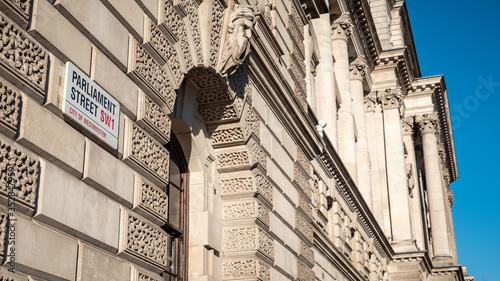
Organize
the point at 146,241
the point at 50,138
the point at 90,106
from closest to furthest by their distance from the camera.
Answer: the point at 50,138 < the point at 90,106 < the point at 146,241

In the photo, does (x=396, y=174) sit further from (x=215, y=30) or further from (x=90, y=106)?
(x=90, y=106)

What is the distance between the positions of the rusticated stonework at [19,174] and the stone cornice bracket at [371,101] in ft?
122

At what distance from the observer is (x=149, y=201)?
891 centimetres

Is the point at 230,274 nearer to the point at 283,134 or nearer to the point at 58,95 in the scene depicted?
the point at 283,134

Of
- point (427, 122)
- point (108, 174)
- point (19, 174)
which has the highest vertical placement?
point (427, 122)

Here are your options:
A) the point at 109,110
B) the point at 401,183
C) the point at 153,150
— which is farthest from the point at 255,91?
the point at 401,183

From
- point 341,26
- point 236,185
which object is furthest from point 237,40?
point 341,26

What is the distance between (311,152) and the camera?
18.2 m

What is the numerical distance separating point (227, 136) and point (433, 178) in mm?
38863

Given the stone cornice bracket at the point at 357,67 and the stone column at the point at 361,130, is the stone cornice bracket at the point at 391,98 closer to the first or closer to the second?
the stone column at the point at 361,130

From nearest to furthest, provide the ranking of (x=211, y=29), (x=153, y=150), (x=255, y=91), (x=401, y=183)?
(x=153, y=150)
(x=211, y=29)
(x=255, y=91)
(x=401, y=183)

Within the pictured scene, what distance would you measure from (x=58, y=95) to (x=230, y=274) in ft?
22.2

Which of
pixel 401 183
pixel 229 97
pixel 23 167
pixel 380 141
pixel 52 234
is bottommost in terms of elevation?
pixel 52 234

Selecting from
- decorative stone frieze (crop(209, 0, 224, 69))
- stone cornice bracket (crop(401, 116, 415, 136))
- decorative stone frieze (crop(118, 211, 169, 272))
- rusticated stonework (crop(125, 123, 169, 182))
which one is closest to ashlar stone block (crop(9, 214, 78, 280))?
decorative stone frieze (crop(118, 211, 169, 272))
